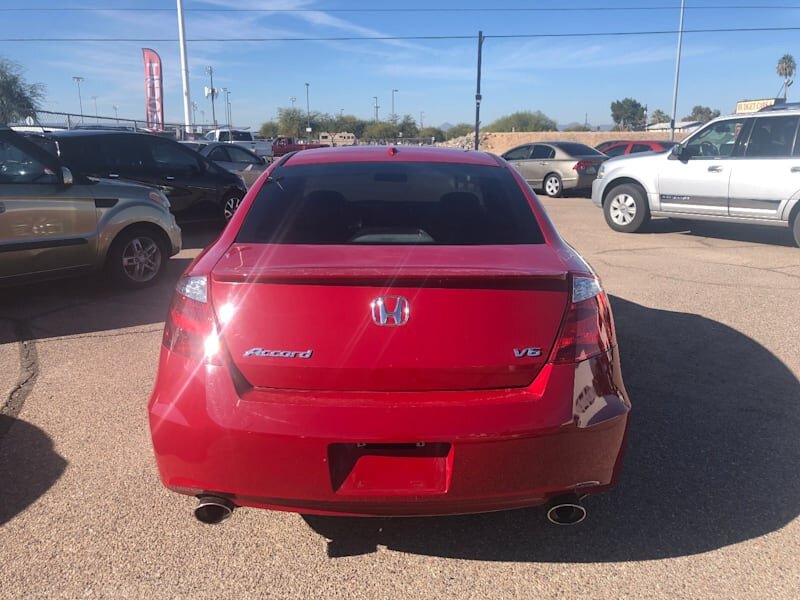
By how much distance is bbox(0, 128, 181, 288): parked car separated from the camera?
5.52 metres

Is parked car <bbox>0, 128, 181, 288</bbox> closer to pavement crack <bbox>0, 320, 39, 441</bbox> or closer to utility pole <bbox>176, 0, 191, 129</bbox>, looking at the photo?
pavement crack <bbox>0, 320, 39, 441</bbox>

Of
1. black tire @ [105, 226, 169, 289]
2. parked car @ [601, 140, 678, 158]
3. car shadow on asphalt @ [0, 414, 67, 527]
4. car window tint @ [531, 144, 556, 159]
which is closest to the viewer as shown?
car shadow on asphalt @ [0, 414, 67, 527]

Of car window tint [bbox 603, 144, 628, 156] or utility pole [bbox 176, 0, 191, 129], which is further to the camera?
utility pole [bbox 176, 0, 191, 129]

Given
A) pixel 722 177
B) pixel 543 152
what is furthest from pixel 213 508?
pixel 543 152

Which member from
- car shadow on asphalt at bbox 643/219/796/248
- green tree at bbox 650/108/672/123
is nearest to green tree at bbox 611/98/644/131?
green tree at bbox 650/108/672/123

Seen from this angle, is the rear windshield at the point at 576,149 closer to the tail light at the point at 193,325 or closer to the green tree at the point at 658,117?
the tail light at the point at 193,325

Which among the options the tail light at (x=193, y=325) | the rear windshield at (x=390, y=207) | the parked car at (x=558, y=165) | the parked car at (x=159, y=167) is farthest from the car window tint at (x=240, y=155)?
the tail light at (x=193, y=325)

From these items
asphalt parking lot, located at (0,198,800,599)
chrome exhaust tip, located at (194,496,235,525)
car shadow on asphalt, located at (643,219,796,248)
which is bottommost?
asphalt parking lot, located at (0,198,800,599)

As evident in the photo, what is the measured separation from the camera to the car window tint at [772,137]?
878 centimetres

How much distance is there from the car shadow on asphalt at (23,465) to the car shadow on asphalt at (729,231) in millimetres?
9816

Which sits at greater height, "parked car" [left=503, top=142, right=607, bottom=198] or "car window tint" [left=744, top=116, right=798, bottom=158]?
"car window tint" [left=744, top=116, right=798, bottom=158]

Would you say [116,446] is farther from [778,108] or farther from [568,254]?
[778,108]

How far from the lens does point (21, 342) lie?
5.03 m

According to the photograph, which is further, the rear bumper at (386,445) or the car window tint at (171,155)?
the car window tint at (171,155)
